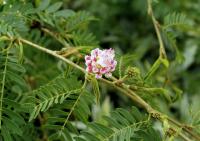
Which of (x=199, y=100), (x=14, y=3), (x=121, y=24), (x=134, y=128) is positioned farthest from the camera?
(x=121, y=24)

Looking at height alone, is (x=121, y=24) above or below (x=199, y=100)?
above

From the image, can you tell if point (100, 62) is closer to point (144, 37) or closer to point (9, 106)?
point (9, 106)

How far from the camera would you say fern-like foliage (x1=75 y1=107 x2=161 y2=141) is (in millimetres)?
769

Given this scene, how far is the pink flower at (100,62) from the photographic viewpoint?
0.78 meters

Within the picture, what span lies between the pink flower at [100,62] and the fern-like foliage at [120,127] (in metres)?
0.07

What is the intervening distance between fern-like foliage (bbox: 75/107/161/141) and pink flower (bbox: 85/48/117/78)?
0.07m

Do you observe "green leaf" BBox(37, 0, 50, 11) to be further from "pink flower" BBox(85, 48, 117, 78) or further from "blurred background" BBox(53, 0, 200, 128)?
"blurred background" BBox(53, 0, 200, 128)

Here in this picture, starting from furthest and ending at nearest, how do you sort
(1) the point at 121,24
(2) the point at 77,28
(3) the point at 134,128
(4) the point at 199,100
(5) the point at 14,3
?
(1) the point at 121,24 → (4) the point at 199,100 → (2) the point at 77,28 → (5) the point at 14,3 → (3) the point at 134,128

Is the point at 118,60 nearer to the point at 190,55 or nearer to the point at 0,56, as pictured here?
the point at 0,56

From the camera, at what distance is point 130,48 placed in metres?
2.56

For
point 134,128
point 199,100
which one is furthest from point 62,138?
point 199,100

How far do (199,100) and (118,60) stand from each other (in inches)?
53.4

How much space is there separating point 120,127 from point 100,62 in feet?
0.38

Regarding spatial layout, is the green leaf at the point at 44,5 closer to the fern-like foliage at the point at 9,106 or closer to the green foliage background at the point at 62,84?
the green foliage background at the point at 62,84
